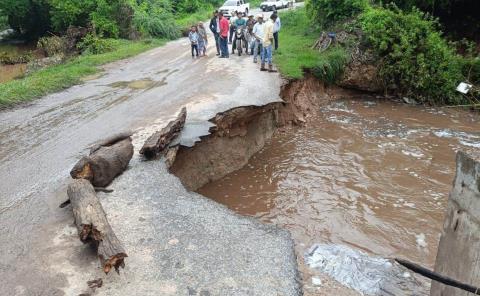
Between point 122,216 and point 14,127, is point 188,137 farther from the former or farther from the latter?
point 14,127

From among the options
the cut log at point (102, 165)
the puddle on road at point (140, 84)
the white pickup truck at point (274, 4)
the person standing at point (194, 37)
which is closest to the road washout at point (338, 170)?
the cut log at point (102, 165)

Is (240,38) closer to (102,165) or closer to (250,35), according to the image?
(250,35)

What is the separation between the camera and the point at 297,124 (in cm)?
1298

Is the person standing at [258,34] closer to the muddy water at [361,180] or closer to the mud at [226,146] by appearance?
the muddy water at [361,180]

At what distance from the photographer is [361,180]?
9453 millimetres

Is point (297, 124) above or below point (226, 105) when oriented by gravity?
below

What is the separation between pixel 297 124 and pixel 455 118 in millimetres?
5132

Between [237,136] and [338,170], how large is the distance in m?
2.66

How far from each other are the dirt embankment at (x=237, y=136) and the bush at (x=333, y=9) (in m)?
5.04

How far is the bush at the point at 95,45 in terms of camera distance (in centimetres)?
2116

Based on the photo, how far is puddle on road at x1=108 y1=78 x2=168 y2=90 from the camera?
1357 cm

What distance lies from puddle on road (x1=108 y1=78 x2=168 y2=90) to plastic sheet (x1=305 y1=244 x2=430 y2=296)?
8.68 metres

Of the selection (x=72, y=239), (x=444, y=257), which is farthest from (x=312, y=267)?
(x=72, y=239)

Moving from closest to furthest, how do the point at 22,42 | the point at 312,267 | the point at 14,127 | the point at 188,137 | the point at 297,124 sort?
1. the point at 312,267
2. the point at 188,137
3. the point at 14,127
4. the point at 297,124
5. the point at 22,42
